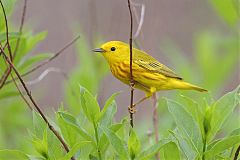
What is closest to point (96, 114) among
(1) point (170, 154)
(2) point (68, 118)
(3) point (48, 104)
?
(2) point (68, 118)

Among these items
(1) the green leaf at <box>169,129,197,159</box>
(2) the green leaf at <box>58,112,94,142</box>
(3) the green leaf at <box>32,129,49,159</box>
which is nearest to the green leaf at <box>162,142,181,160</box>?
(1) the green leaf at <box>169,129,197,159</box>

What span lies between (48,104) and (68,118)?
5.15m

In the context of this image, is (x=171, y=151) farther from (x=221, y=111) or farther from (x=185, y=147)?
(x=221, y=111)

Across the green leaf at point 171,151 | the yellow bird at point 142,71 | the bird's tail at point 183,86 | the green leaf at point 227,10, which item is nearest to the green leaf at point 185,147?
the green leaf at point 171,151

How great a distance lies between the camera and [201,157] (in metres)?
1.85

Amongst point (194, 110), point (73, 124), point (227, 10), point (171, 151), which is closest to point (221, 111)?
point (194, 110)

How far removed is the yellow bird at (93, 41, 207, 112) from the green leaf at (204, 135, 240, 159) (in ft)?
3.27

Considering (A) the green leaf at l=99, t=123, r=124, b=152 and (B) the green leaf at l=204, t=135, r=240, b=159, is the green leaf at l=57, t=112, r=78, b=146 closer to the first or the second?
(A) the green leaf at l=99, t=123, r=124, b=152

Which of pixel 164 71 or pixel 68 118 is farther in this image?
pixel 164 71

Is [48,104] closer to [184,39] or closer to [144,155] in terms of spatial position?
[184,39]

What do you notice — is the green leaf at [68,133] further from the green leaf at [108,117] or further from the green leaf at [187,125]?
the green leaf at [187,125]

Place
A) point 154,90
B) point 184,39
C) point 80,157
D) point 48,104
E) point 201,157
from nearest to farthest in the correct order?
point 201,157, point 80,157, point 154,90, point 48,104, point 184,39

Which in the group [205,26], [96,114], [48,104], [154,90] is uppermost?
[96,114]

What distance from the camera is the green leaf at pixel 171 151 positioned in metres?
1.89
